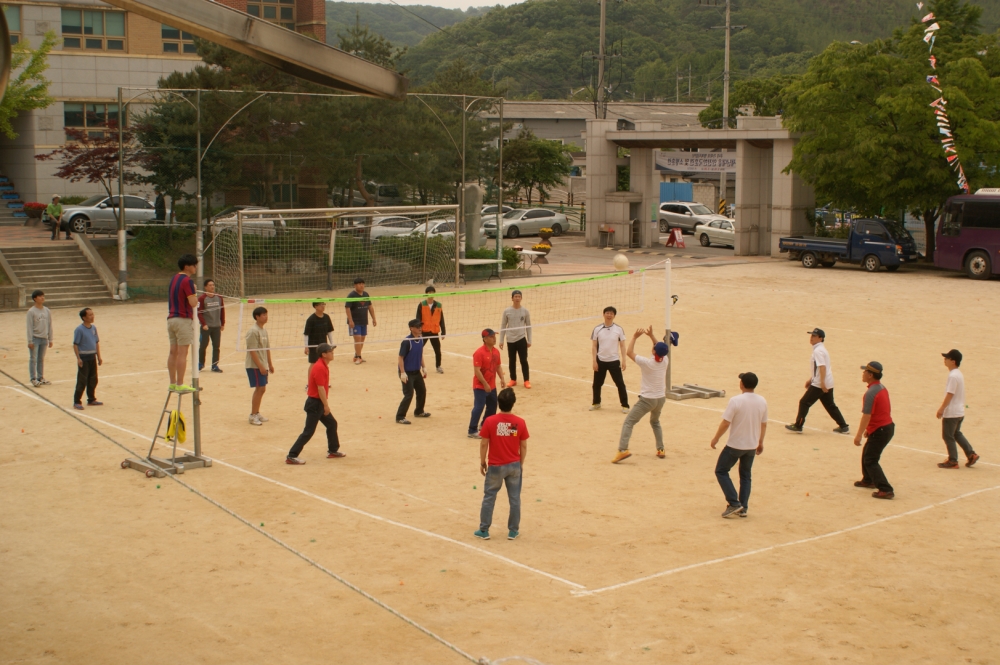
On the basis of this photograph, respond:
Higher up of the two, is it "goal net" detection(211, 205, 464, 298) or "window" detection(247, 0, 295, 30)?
"window" detection(247, 0, 295, 30)

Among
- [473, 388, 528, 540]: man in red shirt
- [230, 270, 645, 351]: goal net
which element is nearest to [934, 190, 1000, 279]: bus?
[230, 270, 645, 351]: goal net

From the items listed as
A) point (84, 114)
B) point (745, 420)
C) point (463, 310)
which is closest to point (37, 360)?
point (463, 310)

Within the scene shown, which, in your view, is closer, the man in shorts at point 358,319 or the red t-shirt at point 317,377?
the red t-shirt at point 317,377

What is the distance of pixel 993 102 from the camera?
3550 centimetres

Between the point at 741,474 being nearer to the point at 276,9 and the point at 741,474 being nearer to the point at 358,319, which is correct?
the point at 358,319

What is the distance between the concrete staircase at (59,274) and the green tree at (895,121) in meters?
25.7

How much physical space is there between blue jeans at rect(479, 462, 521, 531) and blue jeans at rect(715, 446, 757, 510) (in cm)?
225

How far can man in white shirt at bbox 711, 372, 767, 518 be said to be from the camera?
10562mm

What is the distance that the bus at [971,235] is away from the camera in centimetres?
3338

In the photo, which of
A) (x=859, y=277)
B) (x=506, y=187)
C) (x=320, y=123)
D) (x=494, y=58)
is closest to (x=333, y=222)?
(x=320, y=123)

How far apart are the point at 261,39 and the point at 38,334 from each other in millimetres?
12439

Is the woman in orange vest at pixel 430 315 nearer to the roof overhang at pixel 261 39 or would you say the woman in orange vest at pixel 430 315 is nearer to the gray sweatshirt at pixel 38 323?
the gray sweatshirt at pixel 38 323

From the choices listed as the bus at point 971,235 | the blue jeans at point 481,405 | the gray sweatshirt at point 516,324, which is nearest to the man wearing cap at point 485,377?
the blue jeans at point 481,405

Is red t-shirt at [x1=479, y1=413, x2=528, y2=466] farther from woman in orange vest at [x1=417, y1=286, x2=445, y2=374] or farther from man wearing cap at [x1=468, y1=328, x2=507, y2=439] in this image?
woman in orange vest at [x1=417, y1=286, x2=445, y2=374]
